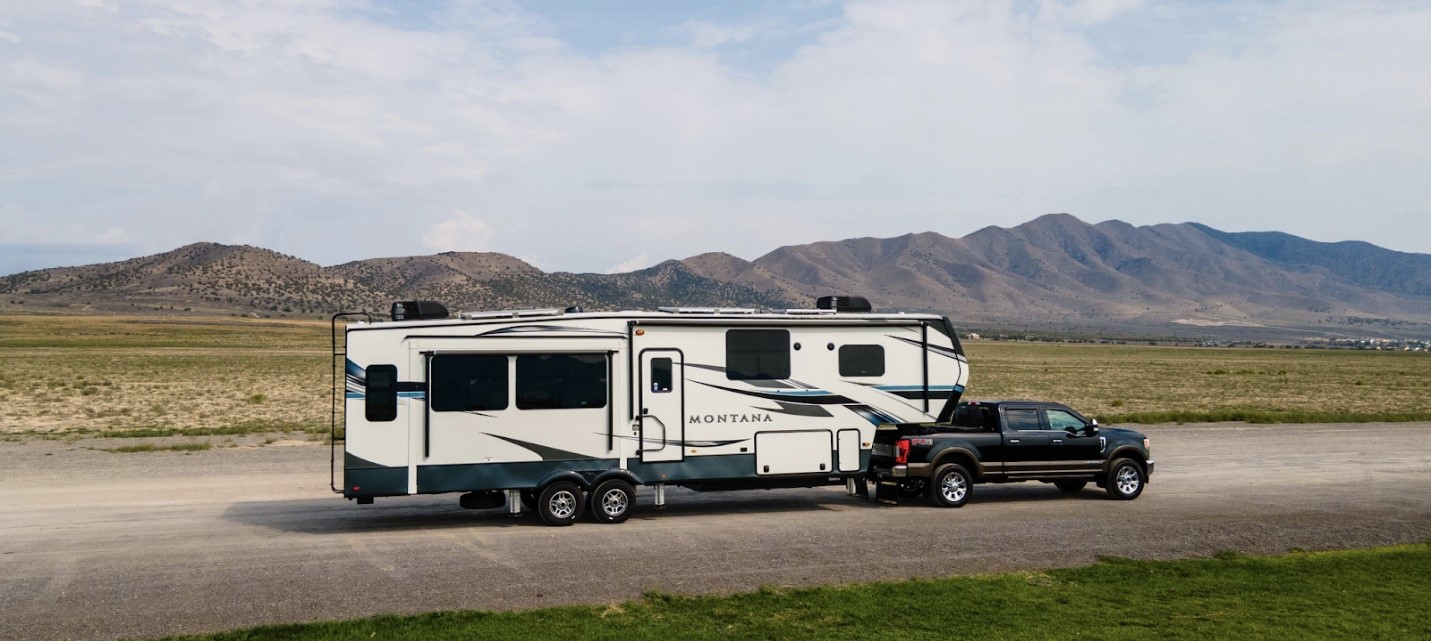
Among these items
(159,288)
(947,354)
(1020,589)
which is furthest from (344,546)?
(159,288)

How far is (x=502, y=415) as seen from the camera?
1500cm

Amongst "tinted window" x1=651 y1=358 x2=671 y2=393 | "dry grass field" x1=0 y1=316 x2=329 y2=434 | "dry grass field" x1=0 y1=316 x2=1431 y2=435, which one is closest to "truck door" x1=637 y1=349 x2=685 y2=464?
"tinted window" x1=651 y1=358 x2=671 y2=393

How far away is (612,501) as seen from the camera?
15.5 meters

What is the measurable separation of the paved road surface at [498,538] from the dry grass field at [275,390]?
1106cm

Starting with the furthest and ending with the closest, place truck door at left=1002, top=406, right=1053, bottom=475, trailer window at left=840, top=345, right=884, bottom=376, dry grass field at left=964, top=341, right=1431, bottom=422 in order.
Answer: dry grass field at left=964, top=341, right=1431, bottom=422 → truck door at left=1002, top=406, right=1053, bottom=475 → trailer window at left=840, top=345, right=884, bottom=376

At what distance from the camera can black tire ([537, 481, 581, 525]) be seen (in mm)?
15188

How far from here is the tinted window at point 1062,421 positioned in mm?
18000

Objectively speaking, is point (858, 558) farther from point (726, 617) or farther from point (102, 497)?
point (102, 497)

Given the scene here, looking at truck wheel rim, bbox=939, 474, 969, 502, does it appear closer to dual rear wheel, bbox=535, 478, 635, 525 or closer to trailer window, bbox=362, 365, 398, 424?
dual rear wheel, bbox=535, 478, 635, 525

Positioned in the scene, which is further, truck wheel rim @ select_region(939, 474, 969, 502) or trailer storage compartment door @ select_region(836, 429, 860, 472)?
truck wheel rim @ select_region(939, 474, 969, 502)

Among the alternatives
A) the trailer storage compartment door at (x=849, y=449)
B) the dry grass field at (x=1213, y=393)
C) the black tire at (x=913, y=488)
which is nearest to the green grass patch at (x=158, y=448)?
the trailer storage compartment door at (x=849, y=449)

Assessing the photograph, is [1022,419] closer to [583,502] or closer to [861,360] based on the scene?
[861,360]

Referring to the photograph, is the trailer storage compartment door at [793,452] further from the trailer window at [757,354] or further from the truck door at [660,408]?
→ the truck door at [660,408]

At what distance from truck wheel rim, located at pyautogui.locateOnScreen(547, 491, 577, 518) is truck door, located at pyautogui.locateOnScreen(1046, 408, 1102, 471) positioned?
305 inches
